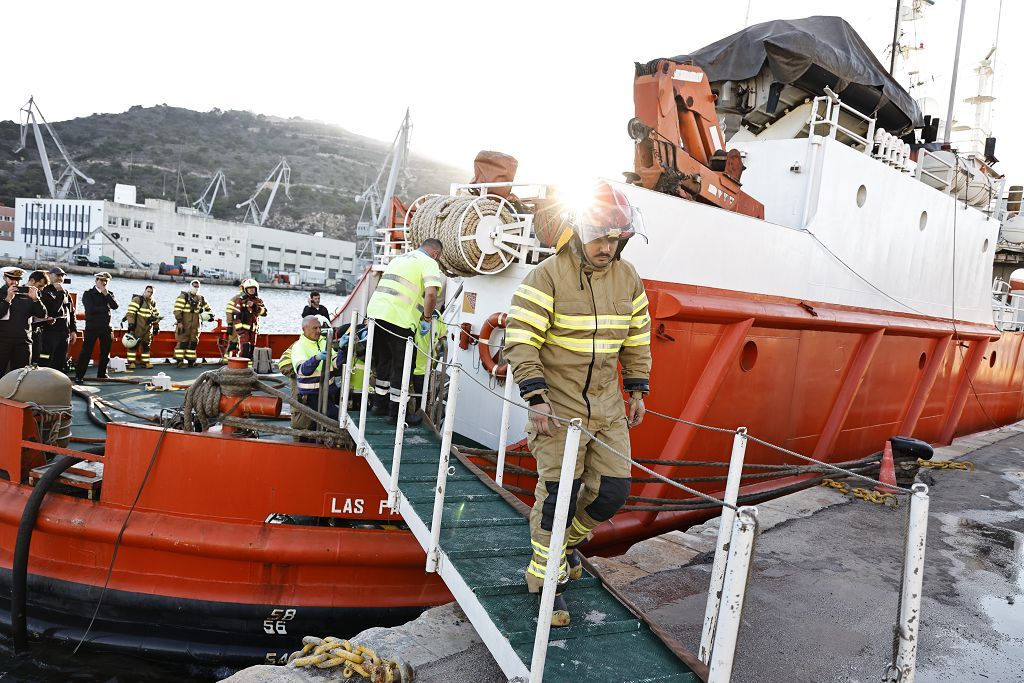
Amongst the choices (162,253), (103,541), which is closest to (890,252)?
(103,541)

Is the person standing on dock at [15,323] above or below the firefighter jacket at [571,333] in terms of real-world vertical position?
below

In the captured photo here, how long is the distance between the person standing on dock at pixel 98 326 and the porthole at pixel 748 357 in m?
7.35

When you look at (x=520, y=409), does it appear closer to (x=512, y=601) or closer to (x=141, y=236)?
(x=512, y=601)

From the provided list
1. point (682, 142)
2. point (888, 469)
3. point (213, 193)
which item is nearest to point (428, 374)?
point (682, 142)

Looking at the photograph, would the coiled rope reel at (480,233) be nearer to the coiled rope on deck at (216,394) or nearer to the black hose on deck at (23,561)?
the coiled rope on deck at (216,394)

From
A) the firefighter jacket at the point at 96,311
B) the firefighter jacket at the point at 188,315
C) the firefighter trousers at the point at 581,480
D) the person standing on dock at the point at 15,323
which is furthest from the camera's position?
the firefighter jacket at the point at 188,315

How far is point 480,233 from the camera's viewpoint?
498cm

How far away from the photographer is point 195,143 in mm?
140000

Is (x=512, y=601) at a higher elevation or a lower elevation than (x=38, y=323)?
lower

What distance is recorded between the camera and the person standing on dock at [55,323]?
25.3 feet

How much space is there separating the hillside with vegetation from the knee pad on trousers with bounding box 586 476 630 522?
4711 inches

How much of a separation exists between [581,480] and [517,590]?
1.80ft

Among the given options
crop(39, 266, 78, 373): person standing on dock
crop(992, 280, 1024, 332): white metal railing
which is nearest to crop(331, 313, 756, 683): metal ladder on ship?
crop(39, 266, 78, 373): person standing on dock

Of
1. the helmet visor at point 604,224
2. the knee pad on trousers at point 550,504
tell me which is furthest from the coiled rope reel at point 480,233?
the knee pad on trousers at point 550,504
